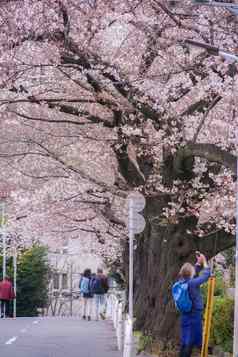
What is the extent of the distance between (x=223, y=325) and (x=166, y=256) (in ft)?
11.0

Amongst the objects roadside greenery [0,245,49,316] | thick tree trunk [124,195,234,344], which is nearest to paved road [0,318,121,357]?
thick tree trunk [124,195,234,344]

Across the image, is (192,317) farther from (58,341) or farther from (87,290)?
(87,290)

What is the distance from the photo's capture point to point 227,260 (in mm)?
33438

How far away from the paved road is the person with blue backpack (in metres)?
3.93

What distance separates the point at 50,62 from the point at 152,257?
6866 mm

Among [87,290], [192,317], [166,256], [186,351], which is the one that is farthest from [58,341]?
[87,290]

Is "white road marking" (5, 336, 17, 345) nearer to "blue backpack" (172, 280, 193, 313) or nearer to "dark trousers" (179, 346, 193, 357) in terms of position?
"dark trousers" (179, 346, 193, 357)

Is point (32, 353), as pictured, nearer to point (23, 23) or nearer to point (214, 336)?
point (214, 336)

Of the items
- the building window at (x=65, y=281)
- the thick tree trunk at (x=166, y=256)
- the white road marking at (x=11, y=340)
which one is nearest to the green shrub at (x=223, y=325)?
the thick tree trunk at (x=166, y=256)

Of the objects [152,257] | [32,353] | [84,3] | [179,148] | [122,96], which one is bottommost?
[32,353]

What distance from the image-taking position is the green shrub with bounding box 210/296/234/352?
16.5 metres

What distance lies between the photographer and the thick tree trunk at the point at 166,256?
18.9 metres

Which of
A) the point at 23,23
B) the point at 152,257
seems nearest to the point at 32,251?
the point at 152,257

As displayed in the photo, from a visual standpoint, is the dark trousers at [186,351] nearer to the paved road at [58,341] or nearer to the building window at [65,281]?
the paved road at [58,341]
